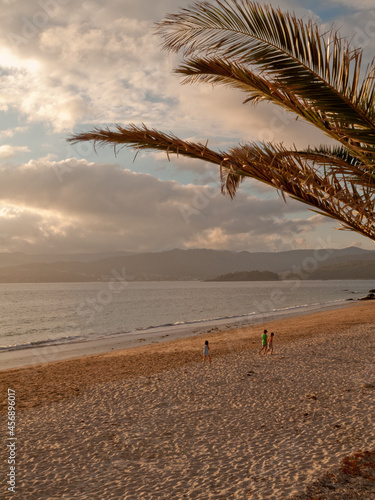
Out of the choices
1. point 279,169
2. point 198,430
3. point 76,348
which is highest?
point 279,169

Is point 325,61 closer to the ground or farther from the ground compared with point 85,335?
farther from the ground

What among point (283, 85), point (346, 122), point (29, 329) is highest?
point (283, 85)

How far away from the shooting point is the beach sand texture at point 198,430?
5.84 m

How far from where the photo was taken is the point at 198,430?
8203 millimetres

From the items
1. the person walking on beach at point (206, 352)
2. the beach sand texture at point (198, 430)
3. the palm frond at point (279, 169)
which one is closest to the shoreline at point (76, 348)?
the beach sand texture at point (198, 430)

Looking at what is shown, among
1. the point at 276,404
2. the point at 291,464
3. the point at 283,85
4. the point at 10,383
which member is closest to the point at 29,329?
the point at 10,383

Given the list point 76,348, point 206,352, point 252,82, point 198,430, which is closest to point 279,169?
point 252,82

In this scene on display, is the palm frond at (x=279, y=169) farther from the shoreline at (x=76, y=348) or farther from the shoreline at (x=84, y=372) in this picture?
the shoreline at (x=76, y=348)

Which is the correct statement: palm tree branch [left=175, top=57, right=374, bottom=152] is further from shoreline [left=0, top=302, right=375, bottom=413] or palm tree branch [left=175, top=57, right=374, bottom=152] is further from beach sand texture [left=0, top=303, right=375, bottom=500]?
shoreline [left=0, top=302, right=375, bottom=413]

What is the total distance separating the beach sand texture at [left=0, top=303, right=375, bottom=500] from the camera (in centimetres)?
584

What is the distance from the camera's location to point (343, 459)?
6.40m

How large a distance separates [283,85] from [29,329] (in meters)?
40.0

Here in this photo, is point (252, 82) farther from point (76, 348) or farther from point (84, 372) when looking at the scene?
point (76, 348)

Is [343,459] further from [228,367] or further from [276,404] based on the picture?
[228,367]
